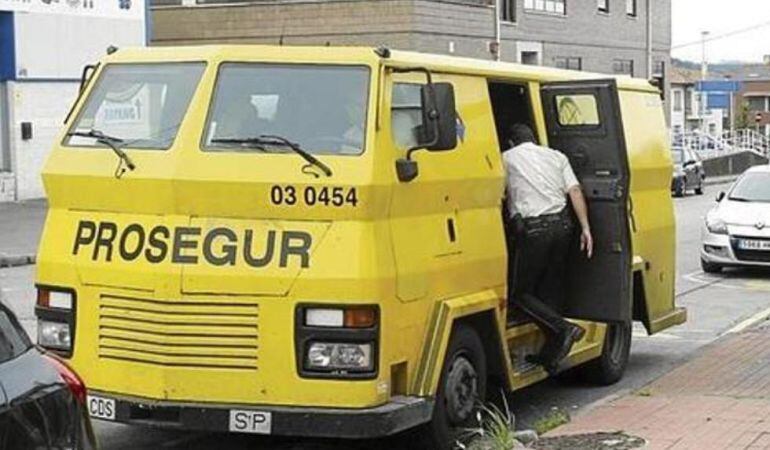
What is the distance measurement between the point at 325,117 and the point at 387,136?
1.19 ft

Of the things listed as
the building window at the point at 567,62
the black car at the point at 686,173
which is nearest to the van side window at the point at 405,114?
the black car at the point at 686,173

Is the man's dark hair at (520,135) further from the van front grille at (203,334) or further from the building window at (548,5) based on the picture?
the building window at (548,5)

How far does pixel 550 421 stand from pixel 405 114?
2.28 metres

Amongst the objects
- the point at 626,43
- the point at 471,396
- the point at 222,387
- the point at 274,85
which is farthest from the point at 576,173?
the point at 626,43

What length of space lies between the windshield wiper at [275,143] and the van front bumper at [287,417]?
1269mm

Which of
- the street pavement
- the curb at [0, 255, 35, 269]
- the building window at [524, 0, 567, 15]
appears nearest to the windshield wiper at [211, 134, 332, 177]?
the street pavement

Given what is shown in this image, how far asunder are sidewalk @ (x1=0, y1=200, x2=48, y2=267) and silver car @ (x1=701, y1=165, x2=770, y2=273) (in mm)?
10237

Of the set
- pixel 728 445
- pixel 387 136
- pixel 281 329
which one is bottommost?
pixel 728 445

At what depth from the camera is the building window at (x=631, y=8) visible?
55325 millimetres

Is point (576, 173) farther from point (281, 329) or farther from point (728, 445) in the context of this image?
point (281, 329)

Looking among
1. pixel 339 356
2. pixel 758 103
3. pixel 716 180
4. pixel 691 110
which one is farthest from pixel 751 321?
pixel 758 103

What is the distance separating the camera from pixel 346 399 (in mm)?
7344

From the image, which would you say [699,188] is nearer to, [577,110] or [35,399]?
[577,110]

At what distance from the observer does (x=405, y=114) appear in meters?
7.94
